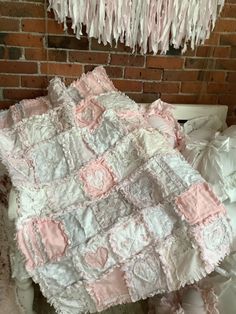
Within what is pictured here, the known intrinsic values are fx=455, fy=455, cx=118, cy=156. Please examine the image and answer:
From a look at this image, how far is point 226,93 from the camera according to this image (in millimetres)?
2418

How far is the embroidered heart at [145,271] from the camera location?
1.54m

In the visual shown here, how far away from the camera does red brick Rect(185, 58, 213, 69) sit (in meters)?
2.31

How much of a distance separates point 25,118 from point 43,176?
0.32 meters

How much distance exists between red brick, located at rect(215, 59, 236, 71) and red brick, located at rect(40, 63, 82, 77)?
71cm

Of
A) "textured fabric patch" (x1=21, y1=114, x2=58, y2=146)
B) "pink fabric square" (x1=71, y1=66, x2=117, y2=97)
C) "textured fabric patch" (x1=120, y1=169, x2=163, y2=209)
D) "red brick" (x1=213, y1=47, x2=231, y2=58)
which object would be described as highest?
"red brick" (x1=213, y1=47, x2=231, y2=58)

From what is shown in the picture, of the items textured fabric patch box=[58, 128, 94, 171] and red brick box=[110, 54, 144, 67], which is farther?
red brick box=[110, 54, 144, 67]

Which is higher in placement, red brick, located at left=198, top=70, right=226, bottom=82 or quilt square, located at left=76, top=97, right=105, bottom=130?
red brick, located at left=198, top=70, right=226, bottom=82

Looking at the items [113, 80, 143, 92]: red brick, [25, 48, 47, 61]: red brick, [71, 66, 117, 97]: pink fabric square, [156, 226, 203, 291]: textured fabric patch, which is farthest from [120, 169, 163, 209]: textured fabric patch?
[25, 48, 47, 61]: red brick

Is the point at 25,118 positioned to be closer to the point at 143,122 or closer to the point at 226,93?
the point at 143,122

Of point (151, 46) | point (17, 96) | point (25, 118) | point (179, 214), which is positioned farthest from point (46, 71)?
point (179, 214)

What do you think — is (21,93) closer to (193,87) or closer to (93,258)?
(193,87)

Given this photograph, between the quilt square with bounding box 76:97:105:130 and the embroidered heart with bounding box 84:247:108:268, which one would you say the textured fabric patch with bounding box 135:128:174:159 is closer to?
the quilt square with bounding box 76:97:105:130

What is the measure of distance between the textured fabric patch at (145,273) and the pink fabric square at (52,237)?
A: 228mm

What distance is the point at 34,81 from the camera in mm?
2281
